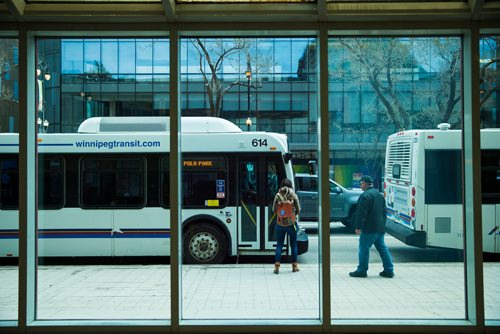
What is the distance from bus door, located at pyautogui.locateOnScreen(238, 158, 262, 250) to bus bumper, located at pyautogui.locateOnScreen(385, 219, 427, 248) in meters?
2.96

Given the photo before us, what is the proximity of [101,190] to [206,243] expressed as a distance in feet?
7.07

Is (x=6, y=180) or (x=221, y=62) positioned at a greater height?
(x=221, y=62)

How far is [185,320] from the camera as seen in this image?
16.6ft

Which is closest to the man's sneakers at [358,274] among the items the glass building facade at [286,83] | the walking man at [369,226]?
the walking man at [369,226]

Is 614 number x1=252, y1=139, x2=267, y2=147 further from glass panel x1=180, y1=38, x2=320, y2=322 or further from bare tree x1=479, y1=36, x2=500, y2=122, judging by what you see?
bare tree x1=479, y1=36, x2=500, y2=122

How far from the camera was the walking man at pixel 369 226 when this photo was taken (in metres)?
6.53

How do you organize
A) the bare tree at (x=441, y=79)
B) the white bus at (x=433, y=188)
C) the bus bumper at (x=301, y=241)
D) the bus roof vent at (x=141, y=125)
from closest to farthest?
the bare tree at (x=441, y=79), the white bus at (x=433, y=188), the bus roof vent at (x=141, y=125), the bus bumper at (x=301, y=241)

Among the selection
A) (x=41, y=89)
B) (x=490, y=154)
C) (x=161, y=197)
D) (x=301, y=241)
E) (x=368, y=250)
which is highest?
(x=41, y=89)

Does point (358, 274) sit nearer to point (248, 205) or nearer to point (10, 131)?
point (248, 205)

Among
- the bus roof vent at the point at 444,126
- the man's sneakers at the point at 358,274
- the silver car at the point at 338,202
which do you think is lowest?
the man's sneakers at the point at 358,274

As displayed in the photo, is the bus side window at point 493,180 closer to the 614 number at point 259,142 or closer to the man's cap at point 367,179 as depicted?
the man's cap at point 367,179

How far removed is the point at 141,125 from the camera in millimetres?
8648

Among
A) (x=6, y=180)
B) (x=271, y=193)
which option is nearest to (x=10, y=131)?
(x=6, y=180)

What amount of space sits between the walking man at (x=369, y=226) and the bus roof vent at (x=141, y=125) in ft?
8.11
